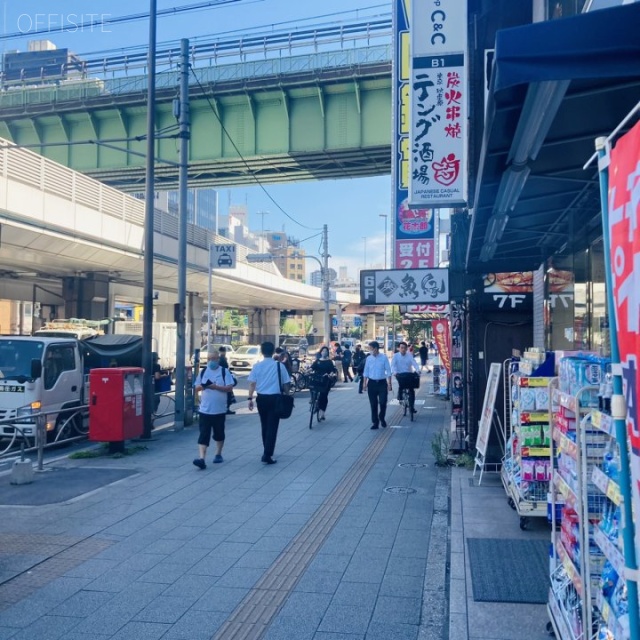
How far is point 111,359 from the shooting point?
15.5m

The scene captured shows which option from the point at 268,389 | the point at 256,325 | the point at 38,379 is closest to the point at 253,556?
the point at 268,389

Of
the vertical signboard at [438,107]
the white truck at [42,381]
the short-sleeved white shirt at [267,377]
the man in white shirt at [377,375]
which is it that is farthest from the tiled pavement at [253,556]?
the vertical signboard at [438,107]

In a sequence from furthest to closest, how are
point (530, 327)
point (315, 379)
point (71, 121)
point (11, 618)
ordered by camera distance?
point (71, 121) → point (315, 379) → point (530, 327) → point (11, 618)

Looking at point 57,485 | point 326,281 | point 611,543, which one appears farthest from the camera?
point 326,281

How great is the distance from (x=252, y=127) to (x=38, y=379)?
12.2 m

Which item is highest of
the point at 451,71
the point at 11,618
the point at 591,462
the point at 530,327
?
the point at 451,71

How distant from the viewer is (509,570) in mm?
5469

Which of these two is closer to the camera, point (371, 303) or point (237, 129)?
point (371, 303)

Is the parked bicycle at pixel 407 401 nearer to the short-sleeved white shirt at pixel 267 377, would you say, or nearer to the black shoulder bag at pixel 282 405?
the black shoulder bag at pixel 282 405

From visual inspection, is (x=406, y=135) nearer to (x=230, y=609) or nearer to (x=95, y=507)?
(x=95, y=507)

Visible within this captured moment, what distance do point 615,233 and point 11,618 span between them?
180 inches

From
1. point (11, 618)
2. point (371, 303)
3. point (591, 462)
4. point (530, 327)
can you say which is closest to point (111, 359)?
point (371, 303)

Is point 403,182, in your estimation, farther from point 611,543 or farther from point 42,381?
point 611,543

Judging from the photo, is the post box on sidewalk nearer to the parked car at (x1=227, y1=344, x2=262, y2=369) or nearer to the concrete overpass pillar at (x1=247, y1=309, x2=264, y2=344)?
the parked car at (x1=227, y1=344, x2=262, y2=369)
